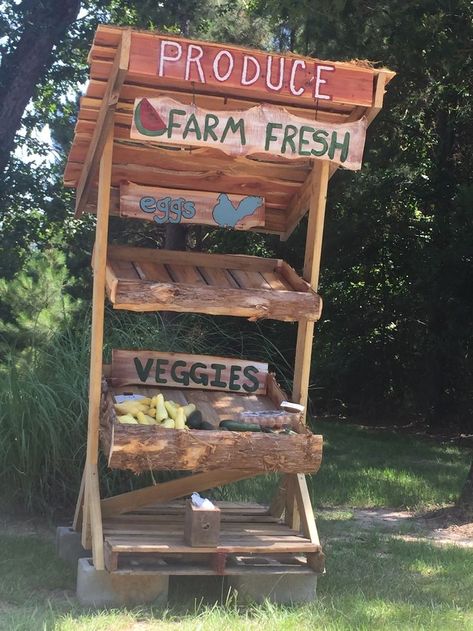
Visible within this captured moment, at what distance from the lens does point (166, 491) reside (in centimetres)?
536

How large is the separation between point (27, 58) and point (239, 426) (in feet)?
34.3

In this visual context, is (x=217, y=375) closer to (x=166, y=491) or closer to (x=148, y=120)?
(x=166, y=491)

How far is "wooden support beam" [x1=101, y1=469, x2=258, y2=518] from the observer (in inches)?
208

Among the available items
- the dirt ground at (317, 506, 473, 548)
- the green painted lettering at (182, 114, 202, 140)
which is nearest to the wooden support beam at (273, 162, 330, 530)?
the green painted lettering at (182, 114, 202, 140)

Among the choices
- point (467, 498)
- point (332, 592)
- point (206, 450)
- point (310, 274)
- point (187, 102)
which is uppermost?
point (187, 102)

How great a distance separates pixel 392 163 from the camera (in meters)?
14.9

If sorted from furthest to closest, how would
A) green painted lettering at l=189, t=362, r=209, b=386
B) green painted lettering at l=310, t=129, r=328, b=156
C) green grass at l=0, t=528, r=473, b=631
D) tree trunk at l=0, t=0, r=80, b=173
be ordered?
1. tree trunk at l=0, t=0, r=80, b=173
2. green painted lettering at l=189, t=362, r=209, b=386
3. green painted lettering at l=310, t=129, r=328, b=156
4. green grass at l=0, t=528, r=473, b=631

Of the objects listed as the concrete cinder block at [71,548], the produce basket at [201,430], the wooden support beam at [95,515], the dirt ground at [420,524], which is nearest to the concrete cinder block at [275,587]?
the produce basket at [201,430]

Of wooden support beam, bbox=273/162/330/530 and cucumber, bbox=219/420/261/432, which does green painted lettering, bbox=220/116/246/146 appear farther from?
cucumber, bbox=219/420/261/432

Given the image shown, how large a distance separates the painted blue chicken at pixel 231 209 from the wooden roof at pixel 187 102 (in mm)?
107

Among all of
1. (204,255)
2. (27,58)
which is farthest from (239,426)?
(27,58)

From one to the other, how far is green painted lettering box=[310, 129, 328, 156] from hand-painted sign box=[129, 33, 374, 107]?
19cm

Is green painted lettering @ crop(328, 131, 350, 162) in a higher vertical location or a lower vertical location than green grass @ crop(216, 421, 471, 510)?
higher

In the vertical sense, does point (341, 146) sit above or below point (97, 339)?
above
